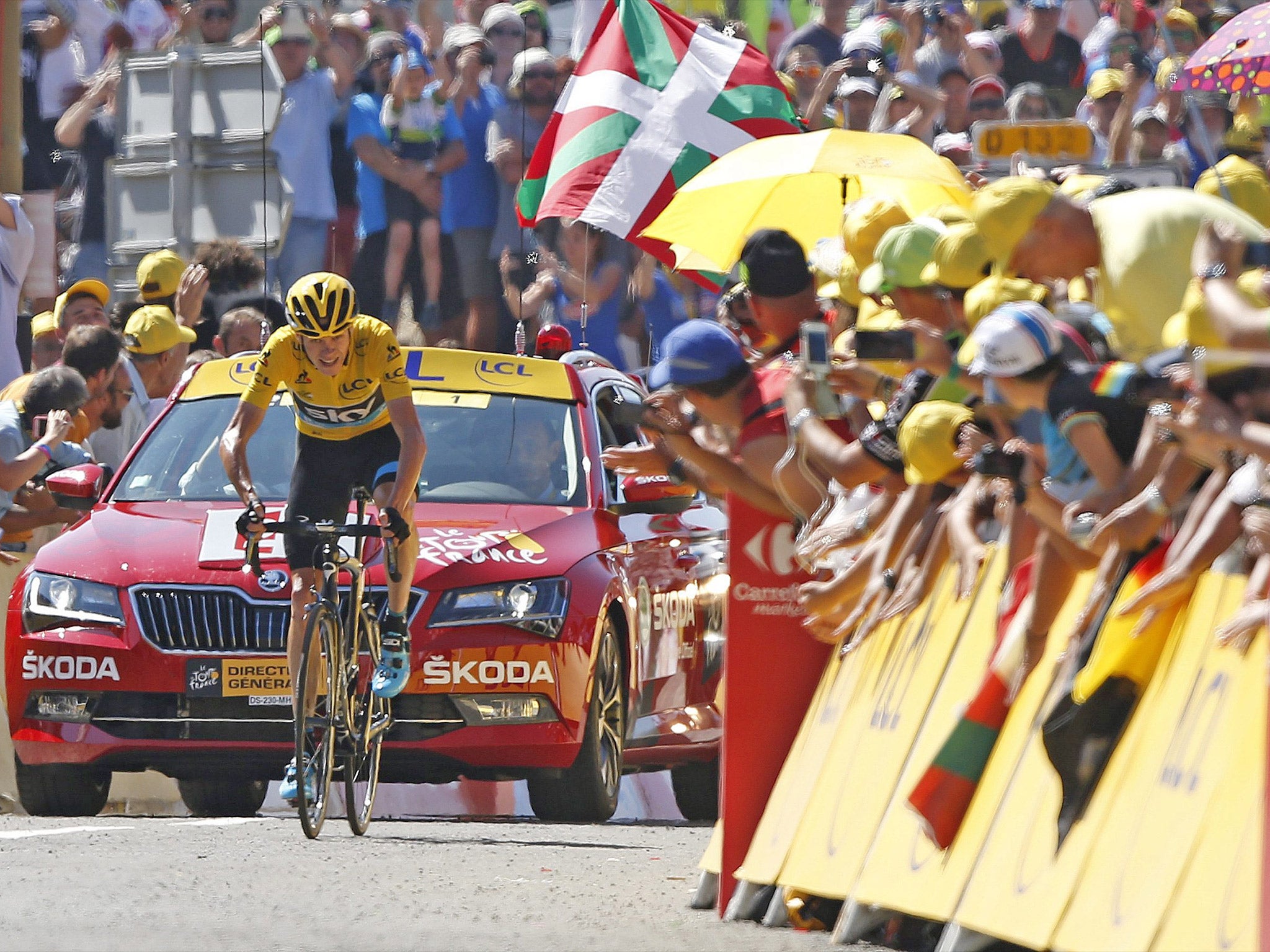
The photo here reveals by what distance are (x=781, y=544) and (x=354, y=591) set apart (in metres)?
3.10

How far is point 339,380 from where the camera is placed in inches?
436

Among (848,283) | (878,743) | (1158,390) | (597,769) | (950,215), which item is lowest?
(597,769)

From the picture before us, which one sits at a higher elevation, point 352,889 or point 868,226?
point 868,226

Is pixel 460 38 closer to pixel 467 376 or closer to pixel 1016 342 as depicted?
pixel 467 376

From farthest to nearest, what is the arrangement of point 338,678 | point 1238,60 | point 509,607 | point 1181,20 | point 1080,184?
point 1181,20 → point 1238,60 → point 509,607 → point 338,678 → point 1080,184

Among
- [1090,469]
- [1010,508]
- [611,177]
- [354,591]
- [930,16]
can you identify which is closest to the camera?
[1090,469]

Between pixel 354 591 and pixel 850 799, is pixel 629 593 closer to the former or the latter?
pixel 354 591

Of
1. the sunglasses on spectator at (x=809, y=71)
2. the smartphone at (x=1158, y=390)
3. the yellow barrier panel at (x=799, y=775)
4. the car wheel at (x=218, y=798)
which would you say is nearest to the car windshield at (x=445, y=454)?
the car wheel at (x=218, y=798)

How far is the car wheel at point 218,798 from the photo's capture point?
1291 cm

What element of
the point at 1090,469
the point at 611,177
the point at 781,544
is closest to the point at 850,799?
the point at 781,544

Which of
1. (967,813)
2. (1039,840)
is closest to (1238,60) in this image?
(967,813)

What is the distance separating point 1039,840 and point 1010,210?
6.18ft

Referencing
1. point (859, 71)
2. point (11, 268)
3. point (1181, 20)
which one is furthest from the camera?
point (11, 268)

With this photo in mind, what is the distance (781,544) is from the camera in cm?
829
